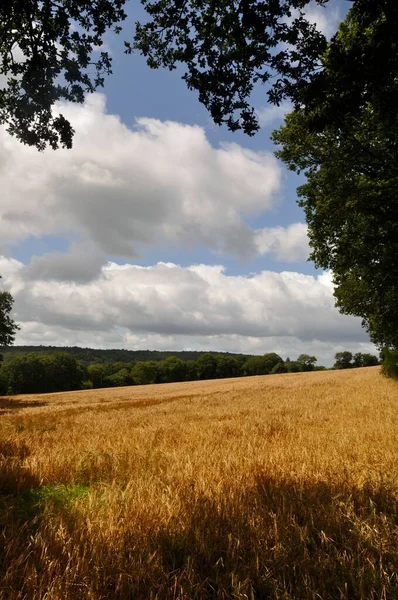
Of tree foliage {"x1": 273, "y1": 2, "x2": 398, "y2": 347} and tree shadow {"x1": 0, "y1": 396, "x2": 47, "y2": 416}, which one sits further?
tree shadow {"x1": 0, "y1": 396, "x2": 47, "y2": 416}

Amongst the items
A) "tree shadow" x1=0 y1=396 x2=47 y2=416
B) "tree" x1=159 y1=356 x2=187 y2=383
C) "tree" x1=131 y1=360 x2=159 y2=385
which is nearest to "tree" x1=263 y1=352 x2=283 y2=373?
"tree" x1=159 y1=356 x2=187 y2=383

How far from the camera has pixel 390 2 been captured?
5207 mm

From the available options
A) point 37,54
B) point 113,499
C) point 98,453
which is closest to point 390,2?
point 37,54

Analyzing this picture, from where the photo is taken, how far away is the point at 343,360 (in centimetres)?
14388

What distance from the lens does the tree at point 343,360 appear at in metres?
143

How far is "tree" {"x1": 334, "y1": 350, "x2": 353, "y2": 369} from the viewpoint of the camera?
14300cm

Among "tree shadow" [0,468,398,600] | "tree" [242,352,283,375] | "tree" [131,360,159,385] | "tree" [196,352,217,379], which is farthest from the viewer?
"tree" [242,352,283,375]

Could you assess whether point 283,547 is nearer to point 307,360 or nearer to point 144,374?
point 144,374

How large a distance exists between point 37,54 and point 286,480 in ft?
29.2

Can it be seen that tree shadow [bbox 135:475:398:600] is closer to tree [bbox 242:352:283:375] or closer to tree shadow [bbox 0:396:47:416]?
tree shadow [bbox 0:396:47:416]

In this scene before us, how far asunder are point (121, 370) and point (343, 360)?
9088 cm

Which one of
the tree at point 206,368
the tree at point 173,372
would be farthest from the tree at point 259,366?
the tree at point 173,372

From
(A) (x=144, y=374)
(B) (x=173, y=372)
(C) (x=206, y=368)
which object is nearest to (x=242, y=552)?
(A) (x=144, y=374)

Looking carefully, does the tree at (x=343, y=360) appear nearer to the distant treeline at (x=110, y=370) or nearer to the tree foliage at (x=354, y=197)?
the distant treeline at (x=110, y=370)
